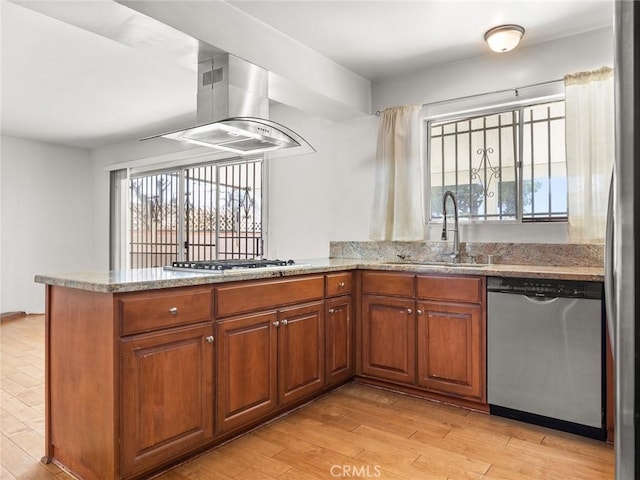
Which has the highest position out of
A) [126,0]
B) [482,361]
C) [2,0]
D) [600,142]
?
[2,0]

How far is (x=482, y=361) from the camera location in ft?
8.78

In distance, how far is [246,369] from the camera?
235cm

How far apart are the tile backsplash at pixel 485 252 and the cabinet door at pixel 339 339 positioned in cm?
74

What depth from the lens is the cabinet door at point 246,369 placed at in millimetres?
2219

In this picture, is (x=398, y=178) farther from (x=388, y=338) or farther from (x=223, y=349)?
(x=223, y=349)

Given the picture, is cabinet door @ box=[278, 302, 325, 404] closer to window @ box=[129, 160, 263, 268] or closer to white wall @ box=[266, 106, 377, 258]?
white wall @ box=[266, 106, 377, 258]

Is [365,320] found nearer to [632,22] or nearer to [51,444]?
[51,444]

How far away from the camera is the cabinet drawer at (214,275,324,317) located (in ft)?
7.30

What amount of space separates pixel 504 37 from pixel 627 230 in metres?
2.60

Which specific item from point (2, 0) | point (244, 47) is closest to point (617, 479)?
point (244, 47)

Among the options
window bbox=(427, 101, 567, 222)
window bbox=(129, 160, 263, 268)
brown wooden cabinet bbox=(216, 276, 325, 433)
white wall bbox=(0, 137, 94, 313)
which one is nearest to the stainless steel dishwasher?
window bbox=(427, 101, 567, 222)

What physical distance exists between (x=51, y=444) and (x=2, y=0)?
98.5 inches

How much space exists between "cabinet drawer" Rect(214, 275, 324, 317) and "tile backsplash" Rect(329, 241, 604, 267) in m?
1.01

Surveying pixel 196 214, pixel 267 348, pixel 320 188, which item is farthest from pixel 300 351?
pixel 196 214
